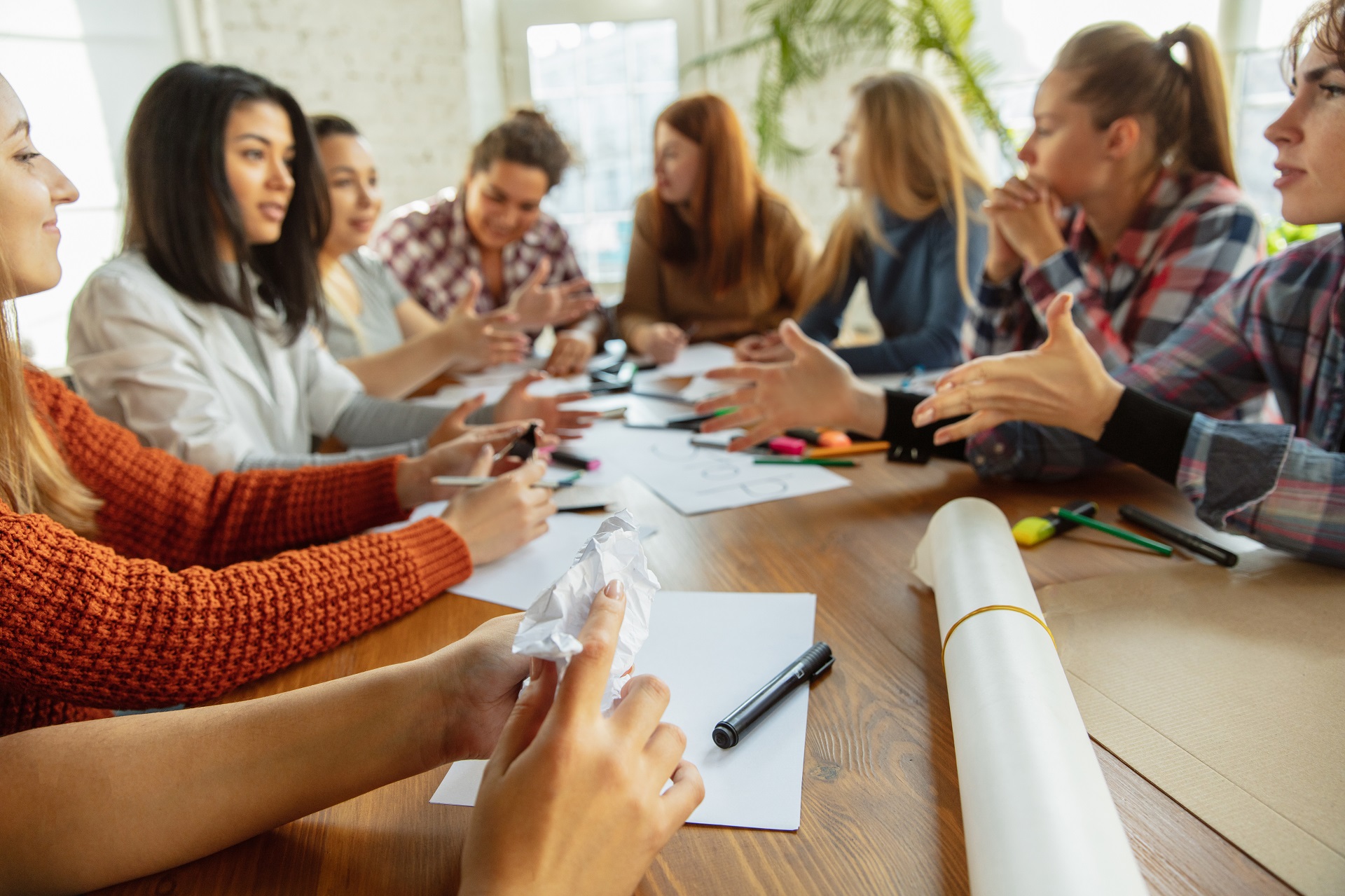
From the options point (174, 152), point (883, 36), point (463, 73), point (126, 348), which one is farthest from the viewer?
point (463, 73)

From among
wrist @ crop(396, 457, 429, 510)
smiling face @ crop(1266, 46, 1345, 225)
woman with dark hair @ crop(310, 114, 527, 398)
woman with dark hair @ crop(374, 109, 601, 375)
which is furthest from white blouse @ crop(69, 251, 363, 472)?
smiling face @ crop(1266, 46, 1345, 225)

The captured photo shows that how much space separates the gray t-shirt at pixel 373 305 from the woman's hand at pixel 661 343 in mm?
617

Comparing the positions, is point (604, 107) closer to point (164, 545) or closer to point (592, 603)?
point (164, 545)

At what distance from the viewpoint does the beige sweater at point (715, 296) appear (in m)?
2.43

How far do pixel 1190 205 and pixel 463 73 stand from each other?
11.2 feet

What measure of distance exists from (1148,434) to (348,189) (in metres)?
1.88

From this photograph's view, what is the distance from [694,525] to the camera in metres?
0.96

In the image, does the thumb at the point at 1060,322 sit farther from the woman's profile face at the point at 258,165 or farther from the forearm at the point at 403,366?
the forearm at the point at 403,366

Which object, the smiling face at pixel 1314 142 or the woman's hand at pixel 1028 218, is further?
the woman's hand at pixel 1028 218

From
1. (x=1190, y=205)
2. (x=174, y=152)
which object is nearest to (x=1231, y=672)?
(x=1190, y=205)

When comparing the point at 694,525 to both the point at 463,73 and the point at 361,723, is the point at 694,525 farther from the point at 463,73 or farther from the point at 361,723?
the point at 463,73

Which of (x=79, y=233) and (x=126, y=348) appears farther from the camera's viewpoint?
(x=79, y=233)

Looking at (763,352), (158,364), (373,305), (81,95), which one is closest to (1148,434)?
(763,352)

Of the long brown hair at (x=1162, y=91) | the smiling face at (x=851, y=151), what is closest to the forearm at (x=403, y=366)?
the smiling face at (x=851, y=151)
